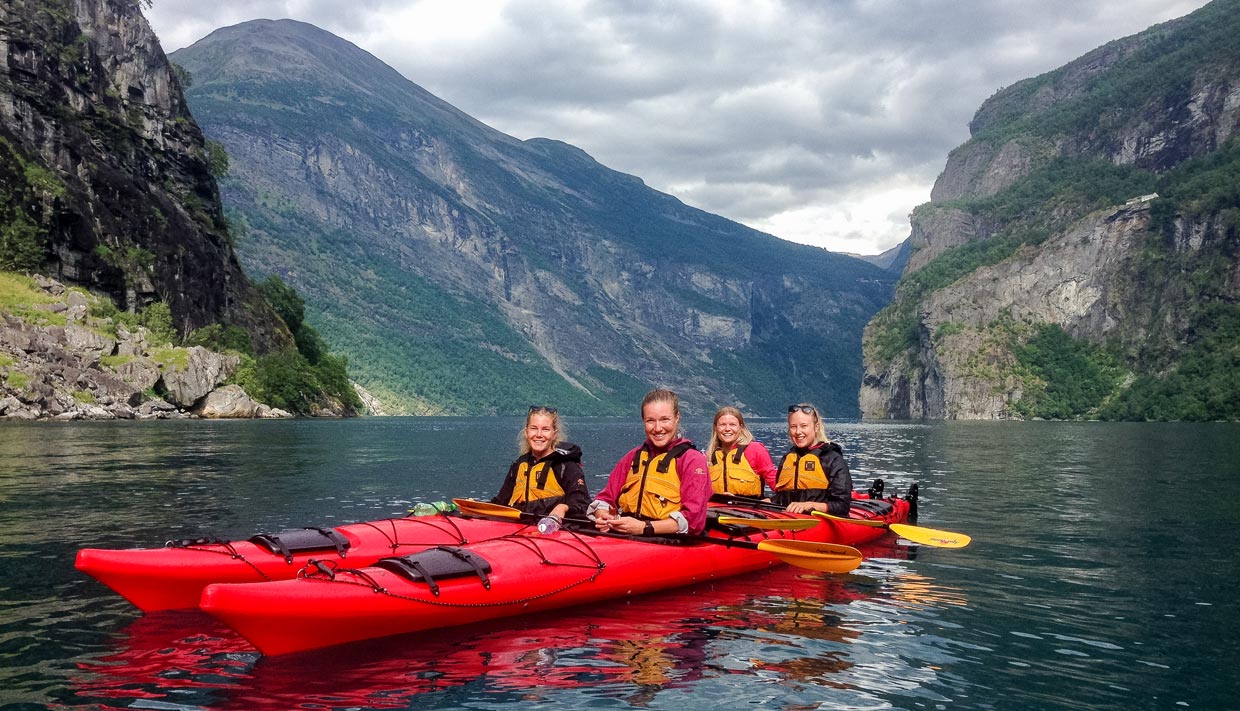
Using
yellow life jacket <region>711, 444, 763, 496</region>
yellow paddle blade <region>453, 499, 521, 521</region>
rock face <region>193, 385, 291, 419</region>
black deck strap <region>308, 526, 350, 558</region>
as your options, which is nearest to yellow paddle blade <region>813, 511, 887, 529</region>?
yellow life jacket <region>711, 444, 763, 496</region>

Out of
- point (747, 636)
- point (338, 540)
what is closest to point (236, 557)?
point (338, 540)

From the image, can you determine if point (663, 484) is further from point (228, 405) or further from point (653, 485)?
point (228, 405)

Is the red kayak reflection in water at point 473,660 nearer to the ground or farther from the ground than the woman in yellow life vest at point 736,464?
nearer to the ground

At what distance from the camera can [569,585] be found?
36.5 ft

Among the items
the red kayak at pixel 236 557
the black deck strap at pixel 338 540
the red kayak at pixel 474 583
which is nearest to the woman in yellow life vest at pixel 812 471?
the red kayak at pixel 474 583

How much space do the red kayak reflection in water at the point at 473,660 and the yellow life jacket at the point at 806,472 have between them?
14.1 ft

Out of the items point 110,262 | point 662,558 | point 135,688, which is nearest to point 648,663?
point 662,558

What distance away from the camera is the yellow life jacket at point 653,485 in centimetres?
1243

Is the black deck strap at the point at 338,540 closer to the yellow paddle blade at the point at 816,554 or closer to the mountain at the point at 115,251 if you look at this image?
the yellow paddle blade at the point at 816,554

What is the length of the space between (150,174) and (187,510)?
87.4 meters

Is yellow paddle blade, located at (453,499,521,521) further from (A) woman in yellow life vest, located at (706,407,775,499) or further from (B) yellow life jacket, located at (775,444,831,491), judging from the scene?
(B) yellow life jacket, located at (775,444,831,491)

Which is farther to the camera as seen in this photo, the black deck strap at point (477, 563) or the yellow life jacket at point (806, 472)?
the yellow life jacket at point (806, 472)

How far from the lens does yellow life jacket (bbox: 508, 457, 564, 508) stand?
44.9ft

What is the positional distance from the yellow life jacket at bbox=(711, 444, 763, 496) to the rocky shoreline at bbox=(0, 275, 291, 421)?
183 feet
